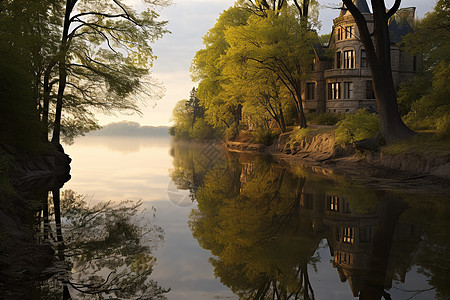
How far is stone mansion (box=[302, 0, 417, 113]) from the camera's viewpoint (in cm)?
4066

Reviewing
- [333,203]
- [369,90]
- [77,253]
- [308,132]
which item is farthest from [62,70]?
[369,90]

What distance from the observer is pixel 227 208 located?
11.3 m

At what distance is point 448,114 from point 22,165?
19796 millimetres

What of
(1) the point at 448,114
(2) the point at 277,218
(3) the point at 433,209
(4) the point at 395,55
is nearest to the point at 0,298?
(2) the point at 277,218

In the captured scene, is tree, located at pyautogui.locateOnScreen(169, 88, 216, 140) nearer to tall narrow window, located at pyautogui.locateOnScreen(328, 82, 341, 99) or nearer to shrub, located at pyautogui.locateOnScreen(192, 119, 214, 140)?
shrub, located at pyautogui.locateOnScreen(192, 119, 214, 140)

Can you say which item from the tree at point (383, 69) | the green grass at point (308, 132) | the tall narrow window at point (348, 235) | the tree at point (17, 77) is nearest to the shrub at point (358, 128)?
the tree at point (383, 69)

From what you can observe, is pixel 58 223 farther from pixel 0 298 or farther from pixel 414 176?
pixel 414 176

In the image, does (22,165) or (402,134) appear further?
(402,134)

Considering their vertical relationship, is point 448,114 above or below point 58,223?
above

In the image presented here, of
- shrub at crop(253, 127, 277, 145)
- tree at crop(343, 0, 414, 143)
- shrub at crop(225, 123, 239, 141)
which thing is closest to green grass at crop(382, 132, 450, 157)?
tree at crop(343, 0, 414, 143)

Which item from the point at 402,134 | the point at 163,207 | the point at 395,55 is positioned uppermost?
the point at 395,55

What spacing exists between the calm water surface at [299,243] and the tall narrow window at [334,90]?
94.9 feet

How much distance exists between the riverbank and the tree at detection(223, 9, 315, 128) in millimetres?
5848

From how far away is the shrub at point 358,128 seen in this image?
915 inches
